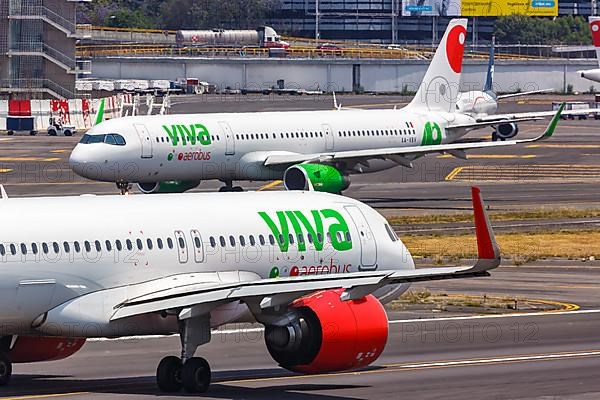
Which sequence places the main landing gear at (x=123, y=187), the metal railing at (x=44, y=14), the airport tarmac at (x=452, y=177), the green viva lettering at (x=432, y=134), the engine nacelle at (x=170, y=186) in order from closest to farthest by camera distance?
the main landing gear at (x=123, y=187) → the engine nacelle at (x=170, y=186) → the airport tarmac at (x=452, y=177) → the green viva lettering at (x=432, y=134) → the metal railing at (x=44, y=14)

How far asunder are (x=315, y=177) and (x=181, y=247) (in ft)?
135

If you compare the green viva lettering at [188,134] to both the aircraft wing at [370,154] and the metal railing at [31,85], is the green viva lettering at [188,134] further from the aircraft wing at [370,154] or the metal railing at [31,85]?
the metal railing at [31,85]

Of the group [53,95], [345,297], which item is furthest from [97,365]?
[53,95]

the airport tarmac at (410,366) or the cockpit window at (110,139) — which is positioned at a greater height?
the cockpit window at (110,139)

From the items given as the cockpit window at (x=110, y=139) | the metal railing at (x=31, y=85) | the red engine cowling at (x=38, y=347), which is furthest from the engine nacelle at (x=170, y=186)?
the metal railing at (x=31, y=85)

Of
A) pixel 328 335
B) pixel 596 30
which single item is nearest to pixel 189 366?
pixel 328 335

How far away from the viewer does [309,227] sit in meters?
32.8

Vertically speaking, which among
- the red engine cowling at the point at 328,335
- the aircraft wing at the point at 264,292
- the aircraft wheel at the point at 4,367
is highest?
the aircraft wing at the point at 264,292

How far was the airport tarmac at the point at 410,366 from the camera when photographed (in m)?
31.2

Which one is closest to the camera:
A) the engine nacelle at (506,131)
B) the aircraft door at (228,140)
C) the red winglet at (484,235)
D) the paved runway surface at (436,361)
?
the red winglet at (484,235)

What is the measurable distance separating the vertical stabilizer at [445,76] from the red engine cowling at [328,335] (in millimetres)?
55060

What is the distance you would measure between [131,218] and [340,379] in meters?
5.82

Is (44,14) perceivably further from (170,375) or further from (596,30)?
(170,375)

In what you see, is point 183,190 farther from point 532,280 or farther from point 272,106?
point 272,106
